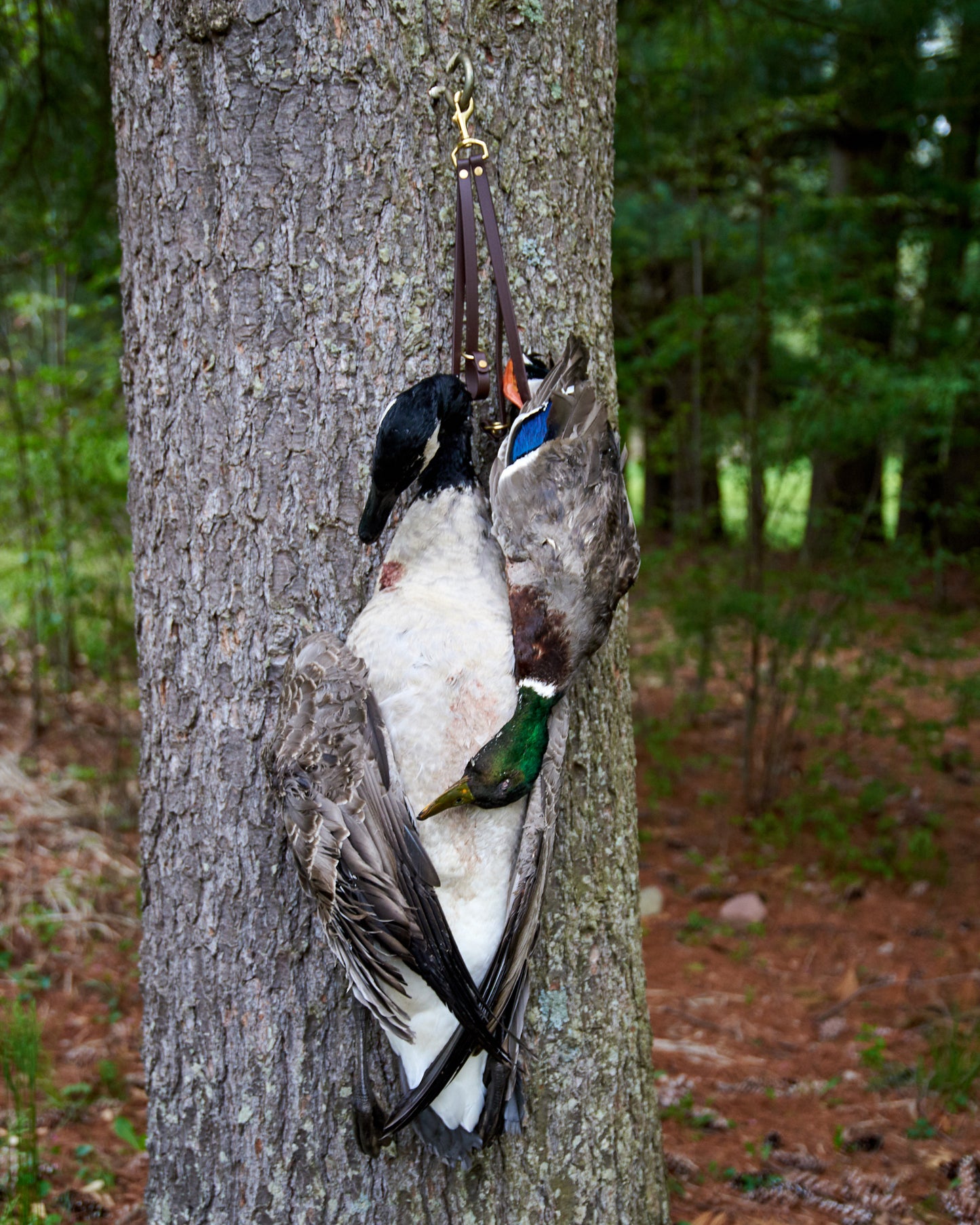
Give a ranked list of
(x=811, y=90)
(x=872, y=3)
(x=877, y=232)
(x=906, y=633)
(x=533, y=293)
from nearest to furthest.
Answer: (x=533, y=293)
(x=906, y=633)
(x=872, y=3)
(x=877, y=232)
(x=811, y=90)

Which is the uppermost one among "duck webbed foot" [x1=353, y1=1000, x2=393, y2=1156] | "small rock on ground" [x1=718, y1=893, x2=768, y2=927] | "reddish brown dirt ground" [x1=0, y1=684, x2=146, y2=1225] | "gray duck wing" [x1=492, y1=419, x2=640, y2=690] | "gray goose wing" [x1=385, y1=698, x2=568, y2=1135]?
"gray duck wing" [x1=492, y1=419, x2=640, y2=690]

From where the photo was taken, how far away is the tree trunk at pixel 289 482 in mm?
2031

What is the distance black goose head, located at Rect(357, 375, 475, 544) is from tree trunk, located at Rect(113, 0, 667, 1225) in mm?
189

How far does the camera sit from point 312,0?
198cm

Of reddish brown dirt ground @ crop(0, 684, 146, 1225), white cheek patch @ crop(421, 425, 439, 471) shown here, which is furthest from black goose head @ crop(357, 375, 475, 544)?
reddish brown dirt ground @ crop(0, 684, 146, 1225)

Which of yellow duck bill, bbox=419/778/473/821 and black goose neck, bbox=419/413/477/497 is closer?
yellow duck bill, bbox=419/778/473/821

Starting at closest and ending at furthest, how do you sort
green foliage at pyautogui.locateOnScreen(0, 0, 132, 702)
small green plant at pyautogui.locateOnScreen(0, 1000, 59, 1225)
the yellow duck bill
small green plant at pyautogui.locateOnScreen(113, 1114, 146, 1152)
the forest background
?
the yellow duck bill, small green plant at pyautogui.locateOnScreen(0, 1000, 59, 1225), small green plant at pyautogui.locateOnScreen(113, 1114, 146, 1152), green foliage at pyautogui.locateOnScreen(0, 0, 132, 702), the forest background

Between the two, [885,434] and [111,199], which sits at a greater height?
[111,199]

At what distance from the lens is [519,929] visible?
71.4 inches

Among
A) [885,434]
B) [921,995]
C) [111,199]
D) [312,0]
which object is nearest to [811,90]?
[885,434]

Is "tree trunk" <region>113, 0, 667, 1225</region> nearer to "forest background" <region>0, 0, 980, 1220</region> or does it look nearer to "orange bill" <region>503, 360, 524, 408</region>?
"orange bill" <region>503, 360, 524, 408</region>

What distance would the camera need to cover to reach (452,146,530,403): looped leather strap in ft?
6.40

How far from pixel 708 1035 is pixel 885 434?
3.85 meters

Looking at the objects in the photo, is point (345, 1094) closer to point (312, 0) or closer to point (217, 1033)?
point (217, 1033)
